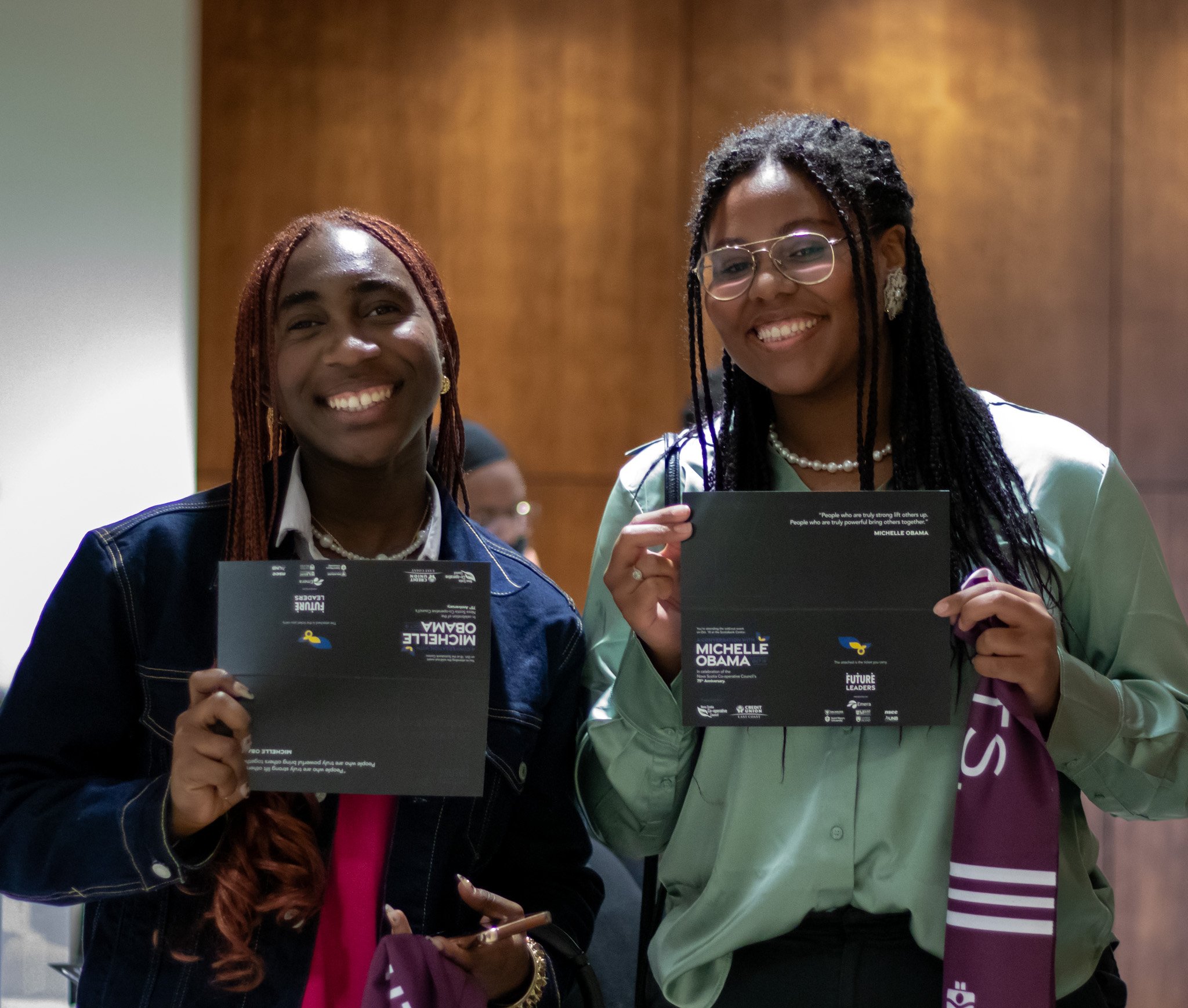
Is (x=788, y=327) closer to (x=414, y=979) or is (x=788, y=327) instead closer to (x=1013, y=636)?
(x=1013, y=636)

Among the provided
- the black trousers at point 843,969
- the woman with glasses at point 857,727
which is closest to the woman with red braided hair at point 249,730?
the woman with glasses at point 857,727

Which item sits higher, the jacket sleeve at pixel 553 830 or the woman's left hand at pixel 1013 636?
the woman's left hand at pixel 1013 636

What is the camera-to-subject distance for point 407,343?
1.58 meters

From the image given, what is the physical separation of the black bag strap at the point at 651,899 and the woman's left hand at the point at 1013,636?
0.39 m

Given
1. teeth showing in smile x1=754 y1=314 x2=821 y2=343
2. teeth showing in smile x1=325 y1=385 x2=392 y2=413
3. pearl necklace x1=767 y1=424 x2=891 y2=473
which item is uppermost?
teeth showing in smile x1=754 y1=314 x2=821 y2=343

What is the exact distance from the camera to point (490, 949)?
1443mm

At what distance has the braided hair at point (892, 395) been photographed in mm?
1486

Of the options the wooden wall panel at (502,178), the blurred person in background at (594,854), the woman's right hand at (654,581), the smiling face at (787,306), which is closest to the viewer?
the woman's right hand at (654,581)

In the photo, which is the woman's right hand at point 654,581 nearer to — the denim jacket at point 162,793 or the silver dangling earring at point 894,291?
the denim jacket at point 162,793

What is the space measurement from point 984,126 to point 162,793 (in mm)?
3463

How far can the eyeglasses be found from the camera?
151 cm

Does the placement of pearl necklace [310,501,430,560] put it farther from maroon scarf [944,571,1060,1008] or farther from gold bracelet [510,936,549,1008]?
maroon scarf [944,571,1060,1008]

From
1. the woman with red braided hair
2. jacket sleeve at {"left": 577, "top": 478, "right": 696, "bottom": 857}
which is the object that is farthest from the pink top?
jacket sleeve at {"left": 577, "top": 478, "right": 696, "bottom": 857}

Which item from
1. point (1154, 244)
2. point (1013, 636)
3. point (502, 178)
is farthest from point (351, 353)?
point (1154, 244)
